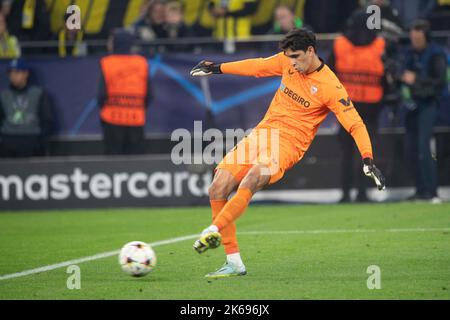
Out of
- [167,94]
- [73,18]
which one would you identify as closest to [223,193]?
[167,94]

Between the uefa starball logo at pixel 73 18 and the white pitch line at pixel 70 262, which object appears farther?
the uefa starball logo at pixel 73 18

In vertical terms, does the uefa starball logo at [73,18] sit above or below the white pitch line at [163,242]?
above

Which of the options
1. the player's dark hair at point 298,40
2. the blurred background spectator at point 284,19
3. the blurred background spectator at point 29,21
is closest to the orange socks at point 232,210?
the player's dark hair at point 298,40

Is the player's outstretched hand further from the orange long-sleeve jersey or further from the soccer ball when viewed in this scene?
the soccer ball

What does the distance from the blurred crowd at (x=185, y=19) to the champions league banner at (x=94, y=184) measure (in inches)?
82.5

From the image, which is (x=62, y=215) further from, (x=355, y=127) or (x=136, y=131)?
(x=355, y=127)

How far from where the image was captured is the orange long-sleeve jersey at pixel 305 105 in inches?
352

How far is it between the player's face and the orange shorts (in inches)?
24.3

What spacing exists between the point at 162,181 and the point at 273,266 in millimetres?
6190

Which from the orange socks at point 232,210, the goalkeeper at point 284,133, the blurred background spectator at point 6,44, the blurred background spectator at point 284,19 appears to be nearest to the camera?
the orange socks at point 232,210

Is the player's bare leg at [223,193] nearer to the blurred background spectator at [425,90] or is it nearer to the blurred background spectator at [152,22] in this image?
the blurred background spectator at [425,90]

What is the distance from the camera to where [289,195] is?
15516 mm
